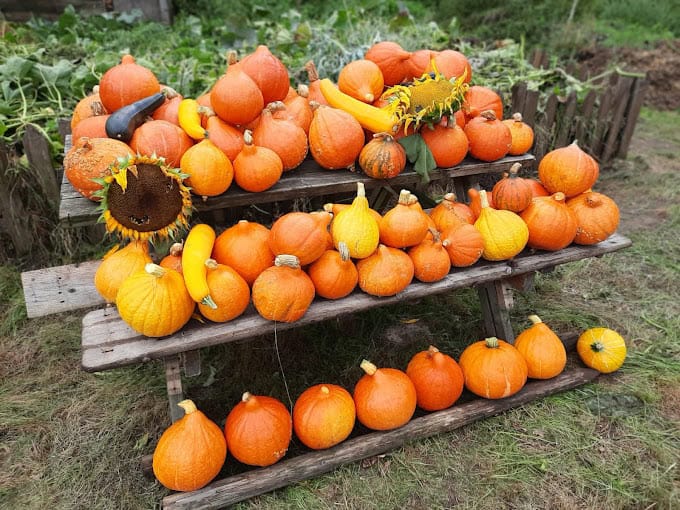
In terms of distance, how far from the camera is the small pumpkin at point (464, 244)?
251 centimetres

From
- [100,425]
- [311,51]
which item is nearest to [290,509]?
[100,425]

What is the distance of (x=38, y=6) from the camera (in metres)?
8.12

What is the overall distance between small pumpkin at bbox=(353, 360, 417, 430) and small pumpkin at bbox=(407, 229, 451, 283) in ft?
1.68

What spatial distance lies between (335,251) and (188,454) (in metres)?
1.06

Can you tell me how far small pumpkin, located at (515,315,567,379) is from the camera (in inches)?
107

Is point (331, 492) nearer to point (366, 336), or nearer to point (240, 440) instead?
point (240, 440)

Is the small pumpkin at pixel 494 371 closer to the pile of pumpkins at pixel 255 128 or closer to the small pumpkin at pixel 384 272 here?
the small pumpkin at pixel 384 272

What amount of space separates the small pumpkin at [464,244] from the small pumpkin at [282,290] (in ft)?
2.67

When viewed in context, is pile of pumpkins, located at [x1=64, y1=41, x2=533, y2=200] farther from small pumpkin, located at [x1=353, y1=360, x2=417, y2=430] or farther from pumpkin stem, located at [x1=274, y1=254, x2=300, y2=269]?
small pumpkin, located at [x1=353, y1=360, x2=417, y2=430]

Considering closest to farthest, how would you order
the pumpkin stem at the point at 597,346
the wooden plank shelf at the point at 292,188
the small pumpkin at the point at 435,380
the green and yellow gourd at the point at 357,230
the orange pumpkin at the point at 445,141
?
the wooden plank shelf at the point at 292,188 → the green and yellow gourd at the point at 357,230 → the small pumpkin at the point at 435,380 → the orange pumpkin at the point at 445,141 → the pumpkin stem at the point at 597,346

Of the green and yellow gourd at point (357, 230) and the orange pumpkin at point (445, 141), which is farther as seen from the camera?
the orange pumpkin at point (445, 141)

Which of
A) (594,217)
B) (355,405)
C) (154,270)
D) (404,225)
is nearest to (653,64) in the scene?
(594,217)

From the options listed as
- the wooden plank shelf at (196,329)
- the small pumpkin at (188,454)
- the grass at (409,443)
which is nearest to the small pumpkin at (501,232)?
the wooden plank shelf at (196,329)

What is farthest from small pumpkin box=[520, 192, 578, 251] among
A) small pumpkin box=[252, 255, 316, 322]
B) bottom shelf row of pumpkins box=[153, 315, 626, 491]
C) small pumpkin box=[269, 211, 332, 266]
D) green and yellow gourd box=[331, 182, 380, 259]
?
small pumpkin box=[252, 255, 316, 322]
